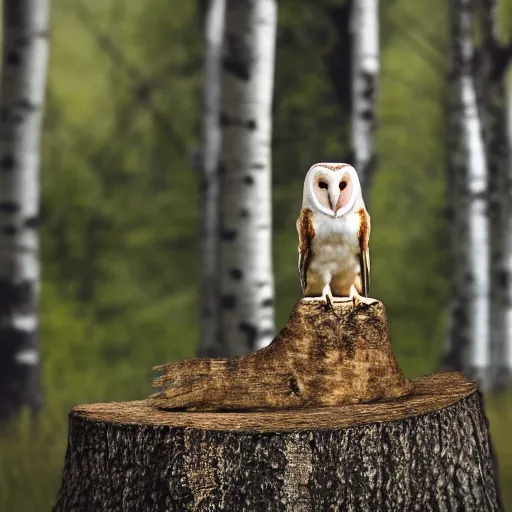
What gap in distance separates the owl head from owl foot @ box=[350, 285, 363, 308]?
0.17m

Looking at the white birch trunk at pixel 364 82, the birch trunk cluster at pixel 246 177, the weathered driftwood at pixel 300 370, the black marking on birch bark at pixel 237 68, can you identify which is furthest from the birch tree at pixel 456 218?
the weathered driftwood at pixel 300 370

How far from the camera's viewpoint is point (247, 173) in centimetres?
375

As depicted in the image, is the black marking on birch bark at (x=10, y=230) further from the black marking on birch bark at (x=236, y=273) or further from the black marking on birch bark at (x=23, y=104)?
the black marking on birch bark at (x=236, y=273)

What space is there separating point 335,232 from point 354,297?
164 millimetres

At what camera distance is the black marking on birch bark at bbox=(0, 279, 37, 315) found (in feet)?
12.8

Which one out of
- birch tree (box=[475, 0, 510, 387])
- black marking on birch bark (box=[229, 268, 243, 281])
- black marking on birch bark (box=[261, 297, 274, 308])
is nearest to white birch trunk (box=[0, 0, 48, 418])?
black marking on birch bark (box=[229, 268, 243, 281])

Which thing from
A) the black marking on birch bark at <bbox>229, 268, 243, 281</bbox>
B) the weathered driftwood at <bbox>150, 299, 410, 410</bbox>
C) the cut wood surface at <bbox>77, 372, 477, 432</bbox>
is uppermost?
the black marking on birch bark at <bbox>229, 268, 243, 281</bbox>

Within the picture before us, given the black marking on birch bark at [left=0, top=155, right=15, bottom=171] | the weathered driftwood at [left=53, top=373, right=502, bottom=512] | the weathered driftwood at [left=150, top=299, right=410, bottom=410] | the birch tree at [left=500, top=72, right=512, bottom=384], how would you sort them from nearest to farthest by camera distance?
the weathered driftwood at [left=53, top=373, right=502, bottom=512], the weathered driftwood at [left=150, top=299, right=410, bottom=410], the black marking on birch bark at [left=0, top=155, right=15, bottom=171], the birch tree at [left=500, top=72, right=512, bottom=384]

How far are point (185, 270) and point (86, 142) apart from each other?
716 mm

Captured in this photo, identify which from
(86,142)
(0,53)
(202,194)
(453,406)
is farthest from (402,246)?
(453,406)

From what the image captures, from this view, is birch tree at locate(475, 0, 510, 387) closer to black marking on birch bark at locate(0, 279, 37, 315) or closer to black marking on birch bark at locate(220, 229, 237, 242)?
black marking on birch bark at locate(220, 229, 237, 242)

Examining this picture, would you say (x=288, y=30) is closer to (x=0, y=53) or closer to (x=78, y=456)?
(x=0, y=53)

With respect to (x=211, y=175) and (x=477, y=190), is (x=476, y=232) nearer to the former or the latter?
(x=477, y=190)

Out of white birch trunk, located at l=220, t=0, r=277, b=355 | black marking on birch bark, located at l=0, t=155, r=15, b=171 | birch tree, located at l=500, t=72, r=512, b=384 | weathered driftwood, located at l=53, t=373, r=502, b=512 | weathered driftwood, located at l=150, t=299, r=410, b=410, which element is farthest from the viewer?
birch tree, located at l=500, t=72, r=512, b=384
